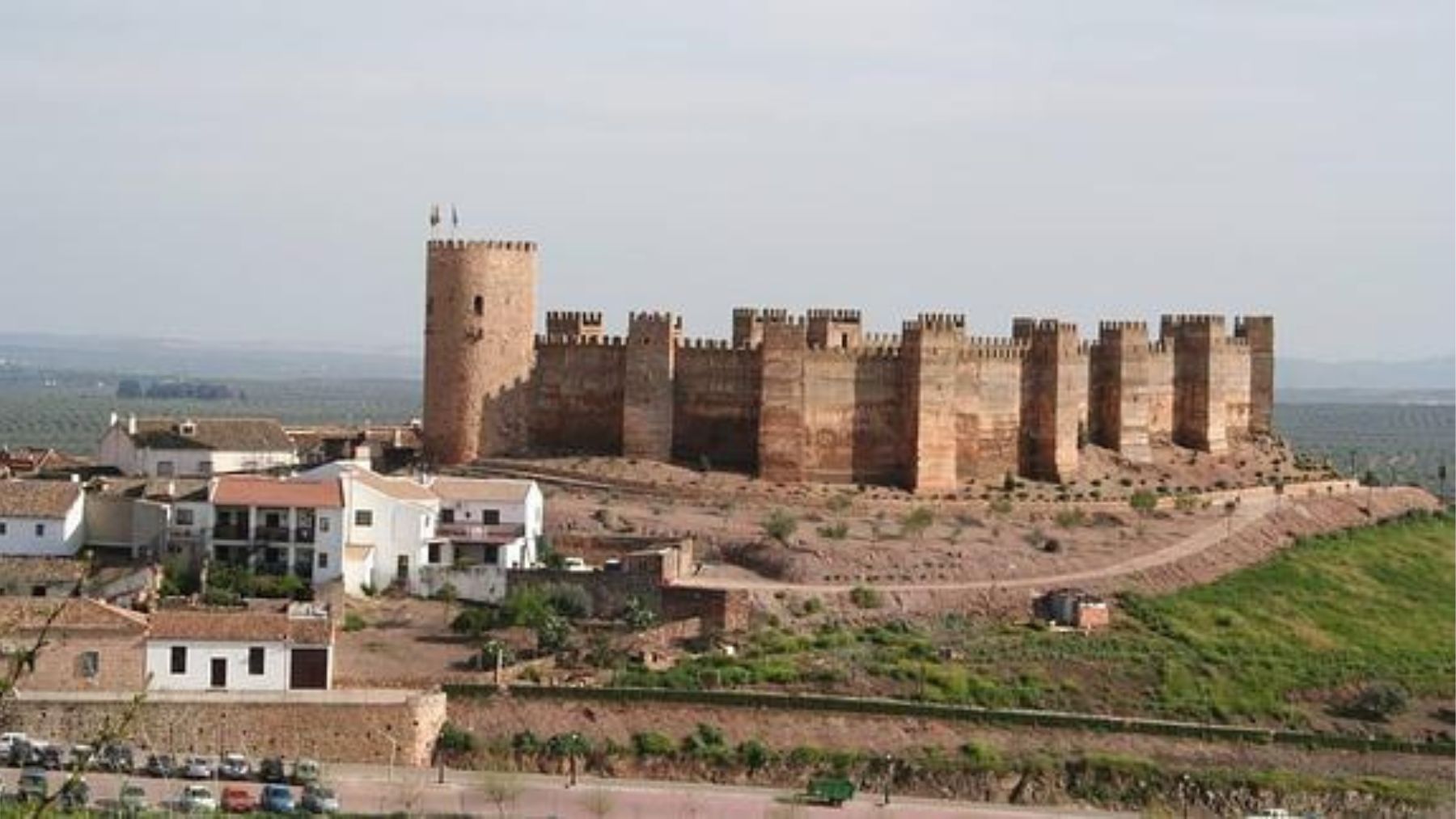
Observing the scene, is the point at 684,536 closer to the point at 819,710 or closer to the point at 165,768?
the point at 819,710

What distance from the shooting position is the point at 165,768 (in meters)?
35.2

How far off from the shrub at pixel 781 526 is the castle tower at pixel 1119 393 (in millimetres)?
10917

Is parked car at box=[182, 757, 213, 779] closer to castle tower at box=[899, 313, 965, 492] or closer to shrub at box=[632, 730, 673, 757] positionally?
shrub at box=[632, 730, 673, 757]

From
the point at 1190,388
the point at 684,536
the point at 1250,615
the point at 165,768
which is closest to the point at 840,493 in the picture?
the point at 684,536

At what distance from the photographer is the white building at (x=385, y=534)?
4409cm

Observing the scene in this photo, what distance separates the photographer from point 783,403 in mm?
50125

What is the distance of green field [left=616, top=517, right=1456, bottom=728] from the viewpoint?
41.4 m

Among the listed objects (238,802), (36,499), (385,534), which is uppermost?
(36,499)

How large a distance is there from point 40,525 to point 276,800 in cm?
1307

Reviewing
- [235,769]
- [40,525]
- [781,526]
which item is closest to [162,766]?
[235,769]

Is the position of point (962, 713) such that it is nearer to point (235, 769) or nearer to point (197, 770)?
point (235, 769)

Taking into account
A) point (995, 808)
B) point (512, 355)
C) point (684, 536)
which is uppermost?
point (512, 355)

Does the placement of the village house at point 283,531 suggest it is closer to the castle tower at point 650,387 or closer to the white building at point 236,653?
the white building at point 236,653

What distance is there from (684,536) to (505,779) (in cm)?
1143
